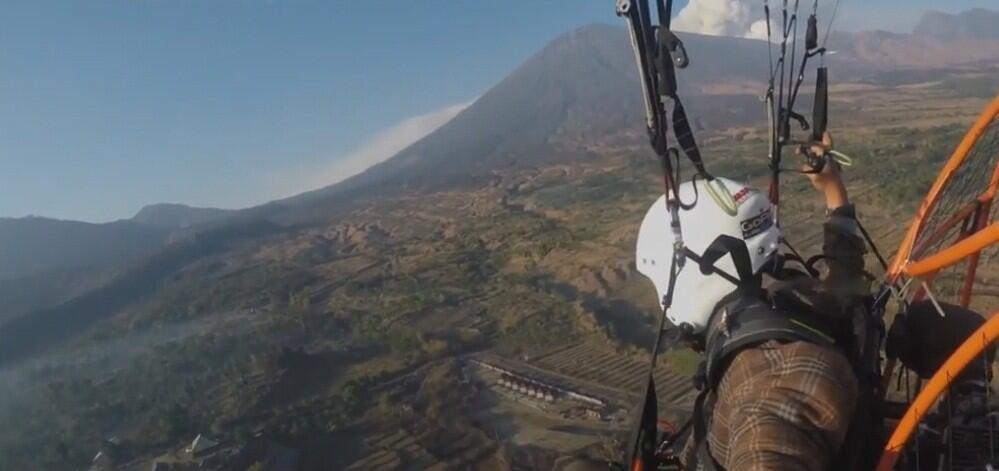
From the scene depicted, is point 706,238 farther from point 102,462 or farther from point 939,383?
point 102,462

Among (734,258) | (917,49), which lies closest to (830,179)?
(734,258)

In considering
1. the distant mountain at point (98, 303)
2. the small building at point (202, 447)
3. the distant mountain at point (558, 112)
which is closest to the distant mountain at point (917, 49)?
the distant mountain at point (558, 112)

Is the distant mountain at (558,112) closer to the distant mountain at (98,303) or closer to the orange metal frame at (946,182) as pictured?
the distant mountain at (98,303)

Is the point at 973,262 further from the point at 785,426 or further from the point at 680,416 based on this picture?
the point at 680,416

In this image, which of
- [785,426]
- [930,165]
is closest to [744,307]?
[785,426]

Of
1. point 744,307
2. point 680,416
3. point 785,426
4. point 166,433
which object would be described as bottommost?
point 166,433

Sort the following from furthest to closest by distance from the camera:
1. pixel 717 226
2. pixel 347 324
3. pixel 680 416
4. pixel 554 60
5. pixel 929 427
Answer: pixel 554 60 < pixel 347 324 < pixel 680 416 < pixel 717 226 < pixel 929 427
